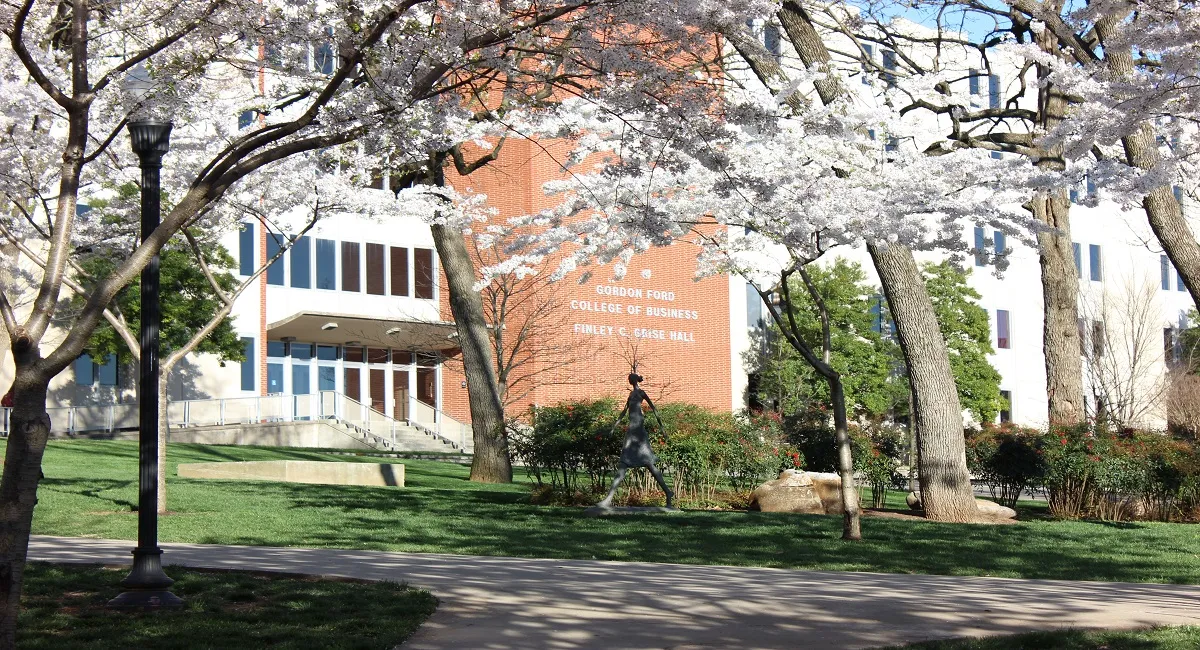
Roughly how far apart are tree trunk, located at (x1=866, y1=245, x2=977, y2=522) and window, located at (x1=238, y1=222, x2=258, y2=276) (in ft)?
87.7

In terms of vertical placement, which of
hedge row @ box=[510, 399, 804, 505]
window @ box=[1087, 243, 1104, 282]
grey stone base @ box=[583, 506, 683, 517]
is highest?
window @ box=[1087, 243, 1104, 282]

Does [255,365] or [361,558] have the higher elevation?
[255,365]

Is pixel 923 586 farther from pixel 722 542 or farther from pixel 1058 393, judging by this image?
pixel 1058 393

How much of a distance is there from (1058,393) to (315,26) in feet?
53.7

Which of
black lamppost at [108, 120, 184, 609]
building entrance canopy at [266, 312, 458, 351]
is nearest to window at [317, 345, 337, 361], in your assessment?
building entrance canopy at [266, 312, 458, 351]

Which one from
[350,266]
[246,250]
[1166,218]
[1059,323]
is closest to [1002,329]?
[350,266]

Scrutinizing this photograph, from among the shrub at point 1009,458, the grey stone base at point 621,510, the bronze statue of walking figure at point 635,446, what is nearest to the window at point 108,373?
the grey stone base at point 621,510

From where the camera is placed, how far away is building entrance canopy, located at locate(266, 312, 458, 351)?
40.5 meters

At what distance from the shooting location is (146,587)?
7.99 metres

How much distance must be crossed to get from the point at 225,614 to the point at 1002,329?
48.5 m

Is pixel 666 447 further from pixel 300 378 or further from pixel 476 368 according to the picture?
pixel 300 378

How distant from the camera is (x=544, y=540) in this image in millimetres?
13000

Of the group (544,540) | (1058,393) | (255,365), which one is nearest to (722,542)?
(544,540)

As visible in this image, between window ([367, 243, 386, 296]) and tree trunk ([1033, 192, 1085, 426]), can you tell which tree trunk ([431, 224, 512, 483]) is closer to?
tree trunk ([1033, 192, 1085, 426])
